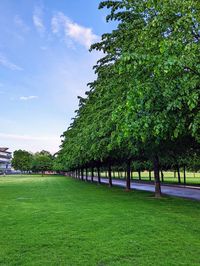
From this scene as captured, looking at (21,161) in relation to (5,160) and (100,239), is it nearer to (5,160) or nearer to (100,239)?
(5,160)

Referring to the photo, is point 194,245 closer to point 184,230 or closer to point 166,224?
point 184,230

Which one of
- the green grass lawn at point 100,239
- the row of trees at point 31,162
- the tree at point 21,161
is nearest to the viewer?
the green grass lawn at point 100,239

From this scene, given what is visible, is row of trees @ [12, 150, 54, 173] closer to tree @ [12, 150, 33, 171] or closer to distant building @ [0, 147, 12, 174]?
tree @ [12, 150, 33, 171]

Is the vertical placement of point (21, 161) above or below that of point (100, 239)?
above

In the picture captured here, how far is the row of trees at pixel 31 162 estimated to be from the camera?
463ft

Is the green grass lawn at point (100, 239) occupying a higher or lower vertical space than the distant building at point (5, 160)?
lower

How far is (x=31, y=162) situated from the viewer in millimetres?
149500

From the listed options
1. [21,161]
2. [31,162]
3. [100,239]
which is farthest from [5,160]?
[100,239]

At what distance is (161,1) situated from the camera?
33.8ft

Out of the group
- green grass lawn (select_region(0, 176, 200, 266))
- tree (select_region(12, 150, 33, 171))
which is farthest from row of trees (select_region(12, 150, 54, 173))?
green grass lawn (select_region(0, 176, 200, 266))

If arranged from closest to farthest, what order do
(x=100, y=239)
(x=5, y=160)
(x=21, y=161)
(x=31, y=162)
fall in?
(x=100, y=239) < (x=31, y=162) < (x=21, y=161) < (x=5, y=160)

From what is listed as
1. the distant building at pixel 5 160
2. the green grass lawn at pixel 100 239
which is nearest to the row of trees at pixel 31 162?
the distant building at pixel 5 160

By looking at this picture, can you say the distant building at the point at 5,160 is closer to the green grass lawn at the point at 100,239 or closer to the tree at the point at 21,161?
the tree at the point at 21,161

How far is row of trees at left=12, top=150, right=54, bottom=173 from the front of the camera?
463ft
